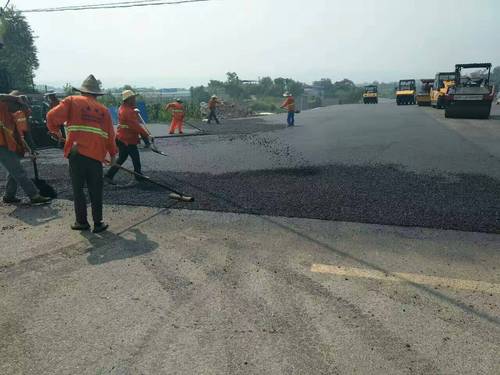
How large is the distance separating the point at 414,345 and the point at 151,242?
3195 mm

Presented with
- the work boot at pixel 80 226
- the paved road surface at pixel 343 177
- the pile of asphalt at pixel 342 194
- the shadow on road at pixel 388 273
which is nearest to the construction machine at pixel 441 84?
the paved road surface at pixel 343 177

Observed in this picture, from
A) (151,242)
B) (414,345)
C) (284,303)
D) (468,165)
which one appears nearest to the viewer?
(414,345)

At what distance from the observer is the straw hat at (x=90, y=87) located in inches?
204

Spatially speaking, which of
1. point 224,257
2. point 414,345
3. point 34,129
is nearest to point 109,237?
point 224,257

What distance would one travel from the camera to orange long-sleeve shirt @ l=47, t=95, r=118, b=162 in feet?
16.2

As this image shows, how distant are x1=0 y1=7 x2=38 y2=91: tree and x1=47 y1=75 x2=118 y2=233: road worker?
5535 centimetres

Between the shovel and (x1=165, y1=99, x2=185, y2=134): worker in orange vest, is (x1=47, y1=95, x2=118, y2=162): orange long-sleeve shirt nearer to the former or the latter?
the shovel

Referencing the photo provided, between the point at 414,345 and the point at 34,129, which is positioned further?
the point at 34,129

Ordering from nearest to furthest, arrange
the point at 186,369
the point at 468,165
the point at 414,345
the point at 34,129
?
the point at 186,369 → the point at 414,345 → the point at 468,165 → the point at 34,129

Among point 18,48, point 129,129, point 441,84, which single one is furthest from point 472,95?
point 18,48

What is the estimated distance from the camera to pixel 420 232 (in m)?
4.87

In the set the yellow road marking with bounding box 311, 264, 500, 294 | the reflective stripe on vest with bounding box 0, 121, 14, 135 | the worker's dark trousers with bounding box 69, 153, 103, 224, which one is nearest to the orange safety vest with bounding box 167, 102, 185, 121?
the reflective stripe on vest with bounding box 0, 121, 14, 135

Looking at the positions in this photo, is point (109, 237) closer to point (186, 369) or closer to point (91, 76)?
point (91, 76)

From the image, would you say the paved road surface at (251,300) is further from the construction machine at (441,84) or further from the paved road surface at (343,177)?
the construction machine at (441,84)
